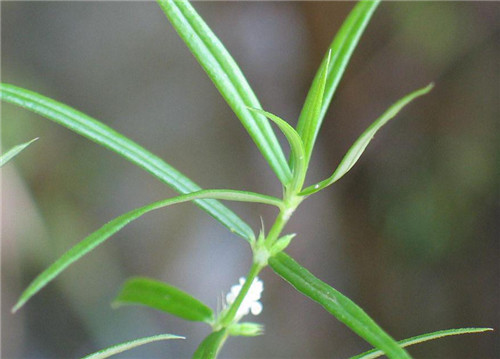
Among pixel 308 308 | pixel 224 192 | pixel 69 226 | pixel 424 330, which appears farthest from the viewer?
pixel 308 308

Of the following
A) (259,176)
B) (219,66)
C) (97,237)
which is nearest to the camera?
(97,237)

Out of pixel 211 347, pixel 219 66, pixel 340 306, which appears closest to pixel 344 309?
pixel 340 306

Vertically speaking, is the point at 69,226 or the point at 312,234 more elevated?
the point at 312,234

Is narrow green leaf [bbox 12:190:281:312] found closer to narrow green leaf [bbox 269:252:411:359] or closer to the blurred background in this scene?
narrow green leaf [bbox 269:252:411:359]

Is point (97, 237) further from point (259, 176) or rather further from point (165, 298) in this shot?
point (259, 176)

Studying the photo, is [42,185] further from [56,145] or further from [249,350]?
[249,350]

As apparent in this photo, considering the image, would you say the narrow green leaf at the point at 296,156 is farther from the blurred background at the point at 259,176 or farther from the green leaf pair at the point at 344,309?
the blurred background at the point at 259,176

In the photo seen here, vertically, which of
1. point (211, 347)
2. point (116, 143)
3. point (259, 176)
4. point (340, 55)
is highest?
point (259, 176)

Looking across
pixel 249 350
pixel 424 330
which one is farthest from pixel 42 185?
pixel 424 330
